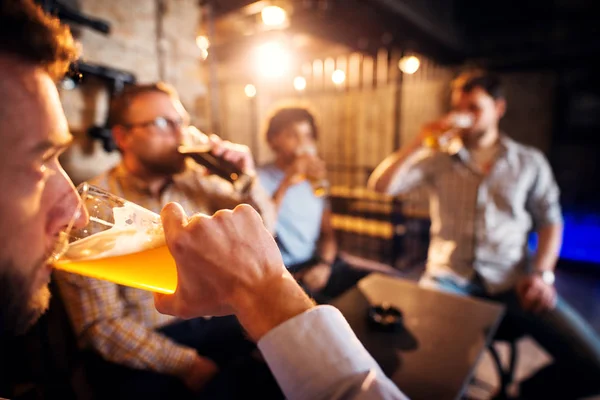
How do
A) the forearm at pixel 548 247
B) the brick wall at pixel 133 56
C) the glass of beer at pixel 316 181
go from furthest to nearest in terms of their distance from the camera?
1. the glass of beer at pixel 316 181
2. the forearm at pixel 548 247
3. the brick wall at pixel 133 56

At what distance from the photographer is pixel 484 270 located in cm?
240

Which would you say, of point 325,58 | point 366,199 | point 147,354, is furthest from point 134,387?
point 325,58

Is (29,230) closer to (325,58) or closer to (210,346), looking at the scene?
(210,346)

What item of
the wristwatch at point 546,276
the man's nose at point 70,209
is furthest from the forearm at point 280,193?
the man's nose at point 70,209

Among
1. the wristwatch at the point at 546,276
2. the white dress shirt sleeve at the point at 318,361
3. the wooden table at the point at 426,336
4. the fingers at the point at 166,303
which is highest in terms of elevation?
the fingers at the point at 166,303

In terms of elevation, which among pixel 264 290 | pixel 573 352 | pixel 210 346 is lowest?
pixel 573 352

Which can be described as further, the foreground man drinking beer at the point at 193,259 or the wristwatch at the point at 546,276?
the wristwatch at the point at 546,276

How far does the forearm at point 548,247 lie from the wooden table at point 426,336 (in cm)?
91

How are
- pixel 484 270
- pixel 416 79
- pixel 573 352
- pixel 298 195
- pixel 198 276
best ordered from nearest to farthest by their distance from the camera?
pixel 198 276 < pixel 573 352 < pixel 484 270 < pixel 298 195 < pixel 416 79

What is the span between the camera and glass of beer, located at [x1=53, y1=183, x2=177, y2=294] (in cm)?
69

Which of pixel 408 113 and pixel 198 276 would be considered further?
pixel 408 113

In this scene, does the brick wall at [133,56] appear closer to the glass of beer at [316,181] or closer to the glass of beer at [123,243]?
the glass of beer at [316,181]

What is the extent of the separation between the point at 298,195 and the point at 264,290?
7.68ft

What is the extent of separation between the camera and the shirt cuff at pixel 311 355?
0.65 meters
